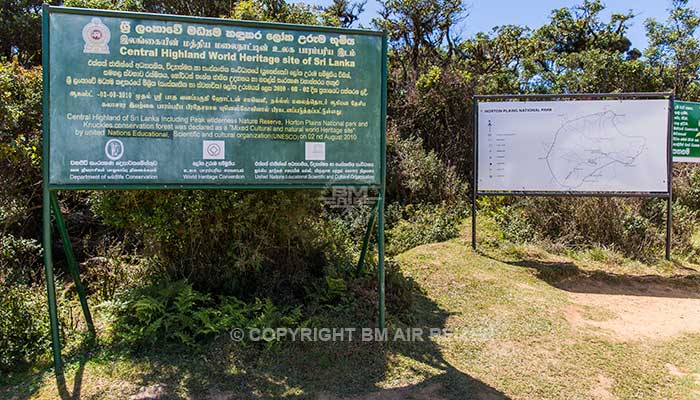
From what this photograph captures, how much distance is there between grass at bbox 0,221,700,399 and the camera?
3768 mm

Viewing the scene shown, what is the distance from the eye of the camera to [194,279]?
5.11 meters

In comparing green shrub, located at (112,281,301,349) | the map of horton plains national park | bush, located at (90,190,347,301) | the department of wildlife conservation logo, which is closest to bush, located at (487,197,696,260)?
the map of horton plains national park

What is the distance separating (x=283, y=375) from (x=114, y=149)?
235 cm

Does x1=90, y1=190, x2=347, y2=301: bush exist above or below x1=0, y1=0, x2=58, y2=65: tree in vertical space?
below

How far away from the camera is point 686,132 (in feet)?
28.8

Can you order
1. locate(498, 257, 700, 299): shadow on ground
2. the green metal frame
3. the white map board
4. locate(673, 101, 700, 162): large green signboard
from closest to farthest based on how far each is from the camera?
the green metal frame < locate(498, 257, 700, 299): shadow on ground < the white map board < locate(673, 101, 700, 162): large green signboard

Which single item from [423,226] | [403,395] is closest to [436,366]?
[403,395]

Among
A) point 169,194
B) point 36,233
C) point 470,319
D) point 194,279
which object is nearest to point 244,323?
point 194,279

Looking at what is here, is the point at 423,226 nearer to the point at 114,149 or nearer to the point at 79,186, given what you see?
the point at 114,149

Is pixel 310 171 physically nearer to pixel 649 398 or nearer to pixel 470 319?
pixel 470 319

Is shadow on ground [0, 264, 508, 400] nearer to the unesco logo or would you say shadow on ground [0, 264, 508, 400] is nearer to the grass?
the grass

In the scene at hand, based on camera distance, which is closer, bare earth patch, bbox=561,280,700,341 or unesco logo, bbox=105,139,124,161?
unesco logo, bbox=105,139,124,161

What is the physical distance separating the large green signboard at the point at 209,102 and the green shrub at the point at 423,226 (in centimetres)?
424

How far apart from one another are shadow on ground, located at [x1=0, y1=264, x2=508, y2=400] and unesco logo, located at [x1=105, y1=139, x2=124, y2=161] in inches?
67.8
